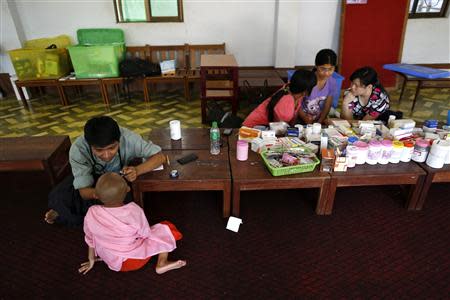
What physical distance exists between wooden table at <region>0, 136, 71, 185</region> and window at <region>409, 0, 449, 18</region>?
5258 millimetres

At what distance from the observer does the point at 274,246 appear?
186 cm

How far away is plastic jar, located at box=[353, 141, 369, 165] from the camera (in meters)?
1.93

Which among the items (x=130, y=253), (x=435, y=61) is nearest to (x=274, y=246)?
(x=130, y=253)

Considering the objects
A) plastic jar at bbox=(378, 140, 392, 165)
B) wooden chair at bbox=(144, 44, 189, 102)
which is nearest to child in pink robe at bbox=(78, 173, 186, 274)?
plastic jar at bbox=(378, 140, 392, 165)

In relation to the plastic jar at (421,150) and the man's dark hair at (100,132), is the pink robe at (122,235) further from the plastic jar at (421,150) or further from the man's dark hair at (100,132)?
the plastic jar at (421,150)

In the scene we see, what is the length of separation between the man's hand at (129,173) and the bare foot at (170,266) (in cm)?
51

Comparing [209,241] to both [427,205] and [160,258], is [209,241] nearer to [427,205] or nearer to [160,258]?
[160,258]

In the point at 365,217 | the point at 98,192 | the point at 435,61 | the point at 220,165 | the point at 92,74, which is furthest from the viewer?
the point at 435,61

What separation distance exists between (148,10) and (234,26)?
128 centimetres

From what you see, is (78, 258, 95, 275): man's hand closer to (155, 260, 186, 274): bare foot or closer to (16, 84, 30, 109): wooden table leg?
(155, 260, 186, 274): bare foot

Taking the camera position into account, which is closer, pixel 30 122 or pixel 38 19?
pixel 30 122

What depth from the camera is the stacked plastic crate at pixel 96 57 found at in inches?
159

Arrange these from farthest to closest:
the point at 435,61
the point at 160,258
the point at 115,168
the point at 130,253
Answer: the point at 435,61 → the point at 115,168 → the point at 160,258 → the point at 130,253

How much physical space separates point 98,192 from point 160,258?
545 mm
